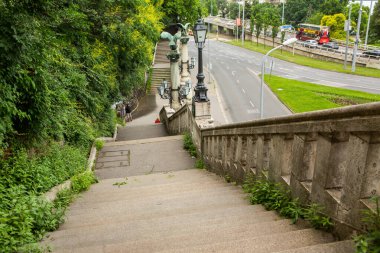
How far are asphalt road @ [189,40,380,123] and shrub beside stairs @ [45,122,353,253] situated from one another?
21722 mm

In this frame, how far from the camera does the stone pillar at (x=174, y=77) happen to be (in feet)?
58.4

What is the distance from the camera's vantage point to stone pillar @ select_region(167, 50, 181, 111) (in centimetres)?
1781

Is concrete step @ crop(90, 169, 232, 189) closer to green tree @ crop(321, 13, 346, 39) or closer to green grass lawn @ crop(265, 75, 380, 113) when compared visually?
green grass lawn @ crop(265, 75, 380, 113)

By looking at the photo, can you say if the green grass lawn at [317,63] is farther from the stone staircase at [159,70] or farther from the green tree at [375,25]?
the stone staircase at [159,70]

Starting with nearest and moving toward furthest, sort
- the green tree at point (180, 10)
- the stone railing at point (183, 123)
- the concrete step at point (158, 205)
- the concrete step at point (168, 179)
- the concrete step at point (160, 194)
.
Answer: the concrete step at point (158, 205) → the concrete step at point (160, 194) → the concrete step at point (168, 179) → the stone railing at point (183, 123) → the green tree at point (180, 10)

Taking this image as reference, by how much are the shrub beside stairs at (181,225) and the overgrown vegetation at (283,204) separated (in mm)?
95

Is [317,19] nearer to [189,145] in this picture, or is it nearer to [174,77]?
[174,77]

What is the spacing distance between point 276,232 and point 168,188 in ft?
13.7

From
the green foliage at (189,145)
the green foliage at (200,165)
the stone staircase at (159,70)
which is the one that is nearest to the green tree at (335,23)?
the stone staircase at (159,70)

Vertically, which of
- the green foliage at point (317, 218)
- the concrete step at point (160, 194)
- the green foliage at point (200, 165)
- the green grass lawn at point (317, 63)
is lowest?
the green grass lawn at point (317, 63)

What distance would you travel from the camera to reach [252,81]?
40.8 meters

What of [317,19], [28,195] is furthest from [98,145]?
[317,19]

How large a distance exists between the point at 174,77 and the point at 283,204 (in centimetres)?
1549

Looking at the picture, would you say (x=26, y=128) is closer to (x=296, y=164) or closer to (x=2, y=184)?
(x=2, y=184)
